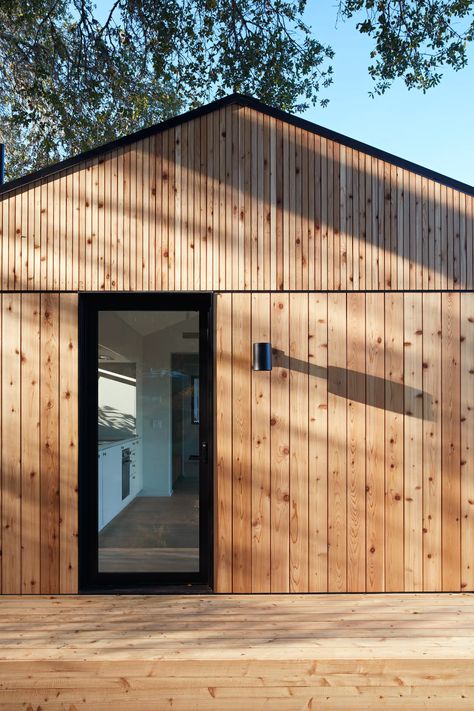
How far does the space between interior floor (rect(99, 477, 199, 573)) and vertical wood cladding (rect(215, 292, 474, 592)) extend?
0.84ft

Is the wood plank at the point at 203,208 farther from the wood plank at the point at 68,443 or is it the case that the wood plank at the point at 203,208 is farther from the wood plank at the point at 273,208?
the wood plank at the point at 68,443

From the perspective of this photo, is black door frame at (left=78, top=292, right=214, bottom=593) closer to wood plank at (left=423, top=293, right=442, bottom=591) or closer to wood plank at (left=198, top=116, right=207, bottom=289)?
wood plank at (left=198, top=116, right=207, bottom=289)

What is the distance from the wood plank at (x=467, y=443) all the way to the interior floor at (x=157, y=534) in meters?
1.87

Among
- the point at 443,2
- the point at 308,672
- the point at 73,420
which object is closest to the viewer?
the point at 308,672

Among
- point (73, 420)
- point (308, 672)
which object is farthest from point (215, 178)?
point (308, 672)

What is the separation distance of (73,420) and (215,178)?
209 centimetres

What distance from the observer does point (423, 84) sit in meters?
8.60

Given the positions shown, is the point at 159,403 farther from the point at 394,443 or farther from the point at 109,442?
the point at 394,443

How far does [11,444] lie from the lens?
404cm

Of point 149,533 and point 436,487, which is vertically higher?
point 436,487

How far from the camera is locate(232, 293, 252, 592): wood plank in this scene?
13.2ft

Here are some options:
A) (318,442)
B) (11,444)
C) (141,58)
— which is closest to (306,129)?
(318,442)

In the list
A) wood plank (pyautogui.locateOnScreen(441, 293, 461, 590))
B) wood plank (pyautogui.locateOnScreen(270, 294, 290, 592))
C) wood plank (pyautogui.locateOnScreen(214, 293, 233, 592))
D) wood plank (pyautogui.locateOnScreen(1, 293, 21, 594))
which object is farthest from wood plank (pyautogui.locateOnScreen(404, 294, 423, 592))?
wood plank (pyautogui.locateOnScreen(1, 293, 21, 594))

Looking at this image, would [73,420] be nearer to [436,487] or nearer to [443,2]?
[436,487]
